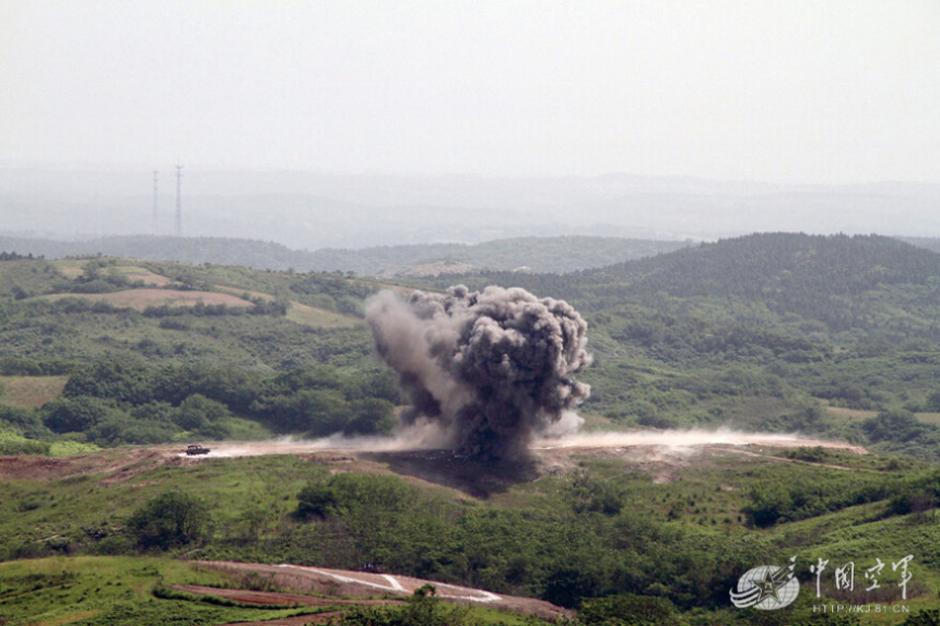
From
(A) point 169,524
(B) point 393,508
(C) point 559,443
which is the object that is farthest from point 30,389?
(B) point 393,508

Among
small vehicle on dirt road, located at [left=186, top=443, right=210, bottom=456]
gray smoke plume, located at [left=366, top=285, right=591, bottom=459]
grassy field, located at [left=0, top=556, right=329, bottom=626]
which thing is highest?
gray smoke plume, located at [left=366, top=285, right=591, bottom=459]

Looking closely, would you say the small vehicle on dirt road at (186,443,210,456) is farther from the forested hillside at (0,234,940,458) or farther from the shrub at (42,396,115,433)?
the shrub at (42,396,115,433)

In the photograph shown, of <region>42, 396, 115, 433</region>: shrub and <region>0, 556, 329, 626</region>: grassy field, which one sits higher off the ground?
<region>0, 556, 329, 626</region>: grassy field

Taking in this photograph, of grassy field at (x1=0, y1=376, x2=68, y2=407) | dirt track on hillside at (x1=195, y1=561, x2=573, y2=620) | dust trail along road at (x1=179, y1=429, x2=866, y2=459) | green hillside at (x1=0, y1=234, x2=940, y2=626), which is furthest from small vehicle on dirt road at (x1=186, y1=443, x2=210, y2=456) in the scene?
grassy field at (x1=0, y1=376, x2=68, y2=407)

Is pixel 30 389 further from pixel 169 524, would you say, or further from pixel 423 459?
pixel 169 524

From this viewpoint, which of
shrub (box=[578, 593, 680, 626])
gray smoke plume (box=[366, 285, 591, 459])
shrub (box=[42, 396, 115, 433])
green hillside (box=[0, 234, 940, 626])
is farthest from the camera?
shrub (box=[42, 396, 115, 433])

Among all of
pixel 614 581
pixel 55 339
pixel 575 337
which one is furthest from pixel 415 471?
pixel 55 339

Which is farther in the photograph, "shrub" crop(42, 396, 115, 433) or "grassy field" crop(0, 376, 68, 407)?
"grassy field" crop(0, 376, 68, 407)

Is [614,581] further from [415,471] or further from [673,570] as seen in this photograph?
[415,471]

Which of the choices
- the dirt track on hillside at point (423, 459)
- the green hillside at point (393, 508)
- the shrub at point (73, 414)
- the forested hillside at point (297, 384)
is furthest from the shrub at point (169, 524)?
the shrub at point (73, 414)

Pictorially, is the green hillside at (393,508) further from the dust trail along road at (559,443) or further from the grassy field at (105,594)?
the dust trail along road at (559,443)
